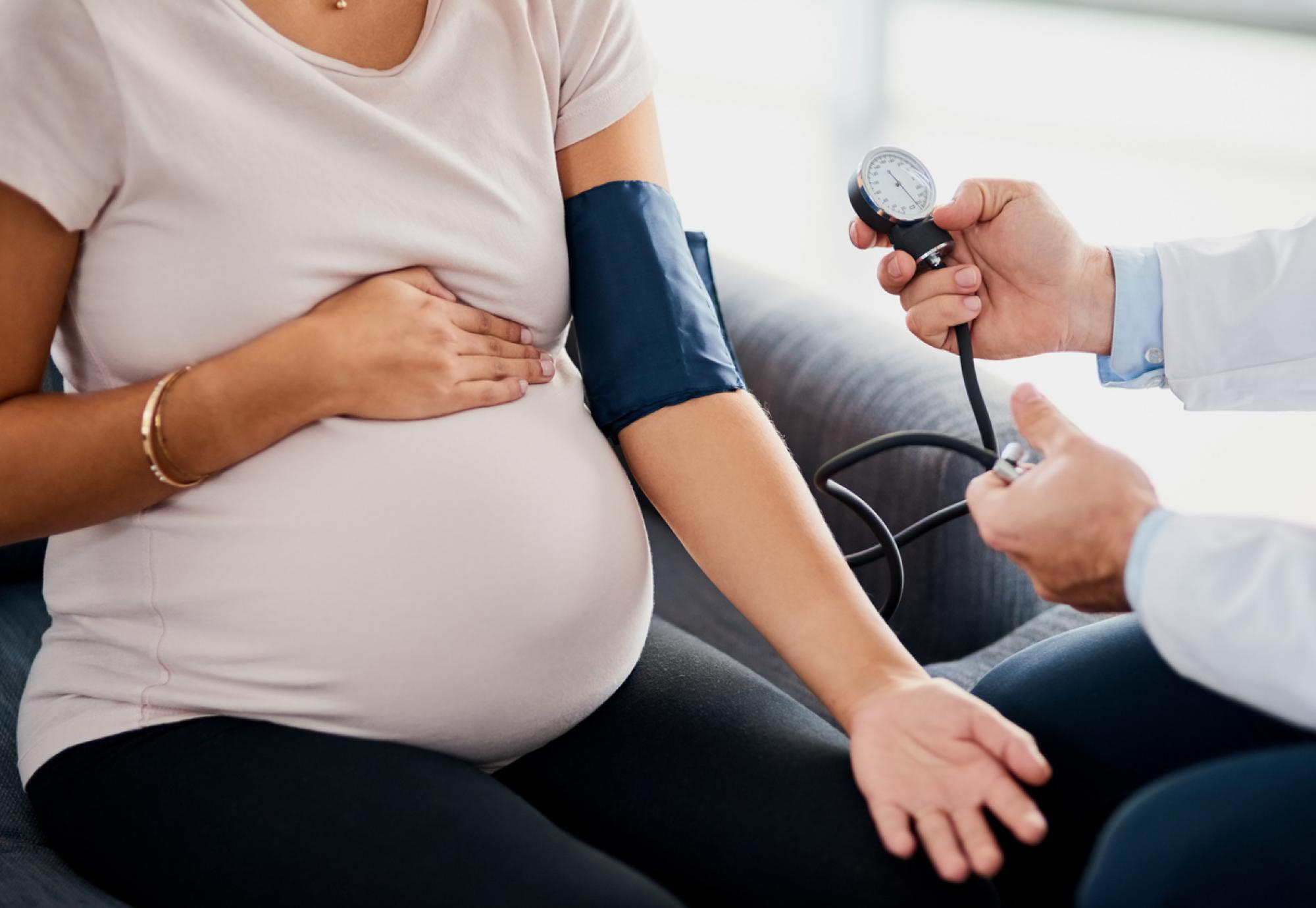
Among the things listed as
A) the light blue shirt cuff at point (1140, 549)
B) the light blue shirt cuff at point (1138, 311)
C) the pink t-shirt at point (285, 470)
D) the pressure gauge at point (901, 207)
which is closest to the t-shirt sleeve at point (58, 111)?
the pink t-shirt at point (285, 470)

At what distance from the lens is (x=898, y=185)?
1.08 m

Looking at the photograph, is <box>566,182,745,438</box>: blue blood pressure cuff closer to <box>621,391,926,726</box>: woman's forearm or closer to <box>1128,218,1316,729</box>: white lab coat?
<box>621,391,926,726</box>: woman's forearm

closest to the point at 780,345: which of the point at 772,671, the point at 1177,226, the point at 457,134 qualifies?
the point at 772,671

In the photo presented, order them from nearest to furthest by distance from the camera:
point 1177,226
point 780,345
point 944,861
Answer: point 944,861
point 780,345
point 1177,226

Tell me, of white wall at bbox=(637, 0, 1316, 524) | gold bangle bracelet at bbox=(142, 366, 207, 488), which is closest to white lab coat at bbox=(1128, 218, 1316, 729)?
gold bangle bracelet at bbox=(142, 366, 207, 488)

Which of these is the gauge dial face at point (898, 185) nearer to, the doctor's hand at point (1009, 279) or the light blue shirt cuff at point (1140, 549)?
the doctor's hand at point (1009, 279)

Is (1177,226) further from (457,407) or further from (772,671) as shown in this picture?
(457,407)

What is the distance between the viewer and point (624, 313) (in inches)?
40.4

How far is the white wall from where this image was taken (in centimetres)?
279

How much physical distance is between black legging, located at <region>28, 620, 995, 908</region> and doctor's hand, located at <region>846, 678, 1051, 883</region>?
0.13ft

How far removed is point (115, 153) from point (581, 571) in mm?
449

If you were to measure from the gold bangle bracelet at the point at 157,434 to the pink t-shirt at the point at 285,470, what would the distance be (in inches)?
1.4

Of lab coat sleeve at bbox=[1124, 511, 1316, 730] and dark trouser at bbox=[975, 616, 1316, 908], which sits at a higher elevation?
lab coat sleeve at bbox=[1124, 511, 1316, 730]

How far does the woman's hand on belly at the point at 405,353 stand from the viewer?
0.87 meters
